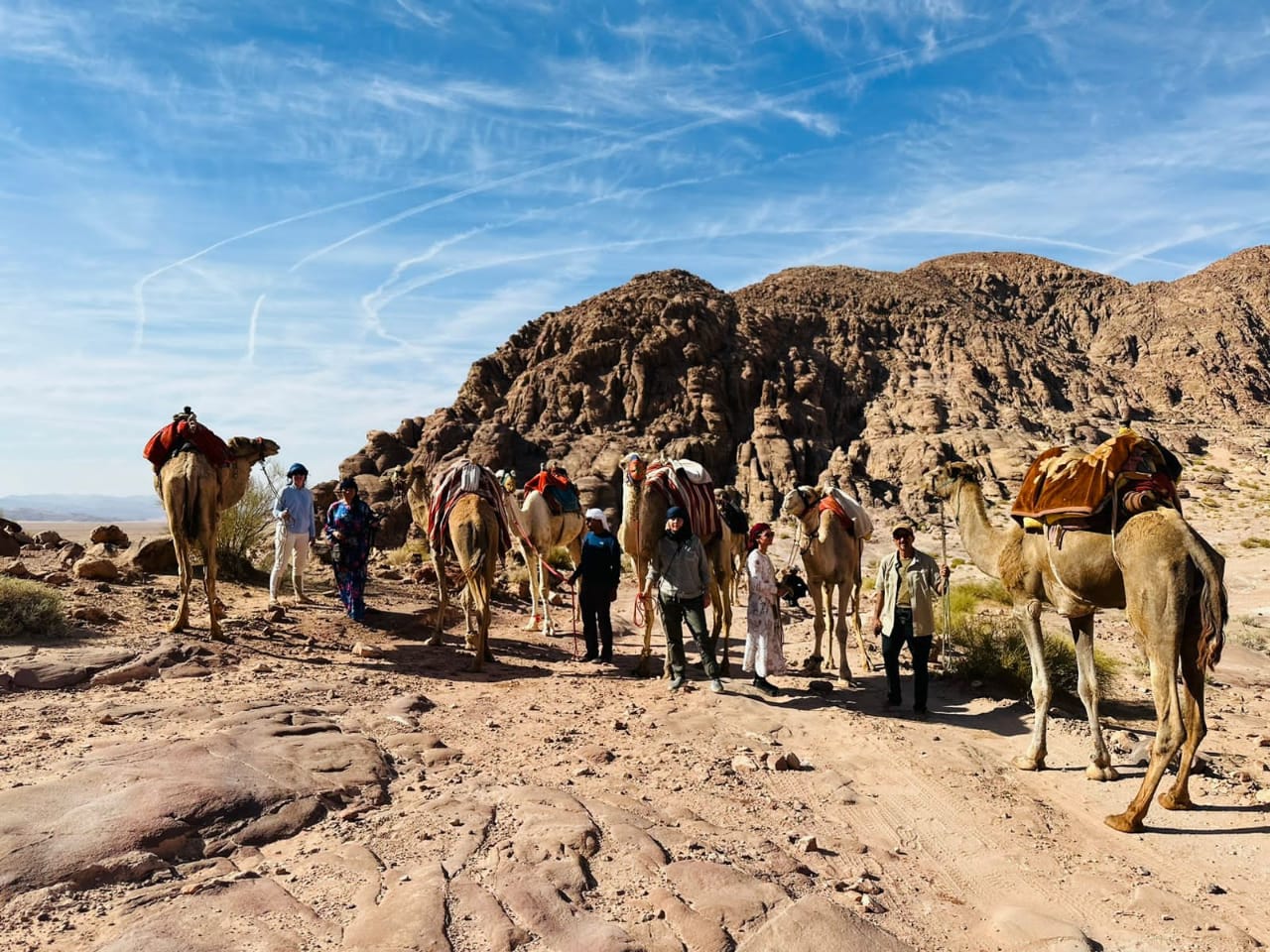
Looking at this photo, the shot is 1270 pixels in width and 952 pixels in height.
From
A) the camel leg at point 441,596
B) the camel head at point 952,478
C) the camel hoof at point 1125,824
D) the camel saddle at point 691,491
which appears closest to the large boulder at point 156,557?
the camel leg at point 441,596

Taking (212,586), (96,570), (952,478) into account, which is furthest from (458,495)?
(952,478)

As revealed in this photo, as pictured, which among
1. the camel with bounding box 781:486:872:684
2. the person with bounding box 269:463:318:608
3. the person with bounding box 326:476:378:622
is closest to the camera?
the camel with bounding box 781:486:872:684

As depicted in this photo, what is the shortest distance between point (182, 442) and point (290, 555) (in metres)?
3.08

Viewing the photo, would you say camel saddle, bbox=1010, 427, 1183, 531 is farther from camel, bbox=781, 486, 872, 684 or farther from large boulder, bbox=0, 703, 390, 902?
large boulder, bbox=0, 703, 390, 902

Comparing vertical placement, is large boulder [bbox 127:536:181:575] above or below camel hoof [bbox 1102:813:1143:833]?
above

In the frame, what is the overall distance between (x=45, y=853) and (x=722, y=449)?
173 ft

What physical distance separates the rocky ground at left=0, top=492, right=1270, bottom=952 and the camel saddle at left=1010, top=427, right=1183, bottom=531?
7.49 feet

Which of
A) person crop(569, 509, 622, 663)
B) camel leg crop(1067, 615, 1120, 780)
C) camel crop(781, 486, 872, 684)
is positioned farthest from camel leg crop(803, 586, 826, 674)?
camel leg crop(1067, 615, 1120, 780)

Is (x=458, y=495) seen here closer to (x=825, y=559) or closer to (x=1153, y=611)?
(x=825, y=559)

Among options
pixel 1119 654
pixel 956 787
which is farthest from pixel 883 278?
pixel 956 787

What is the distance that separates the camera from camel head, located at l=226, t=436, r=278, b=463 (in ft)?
36.2

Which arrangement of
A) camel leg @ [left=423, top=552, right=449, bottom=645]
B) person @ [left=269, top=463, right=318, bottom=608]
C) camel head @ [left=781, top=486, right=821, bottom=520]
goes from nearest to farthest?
camel head @ [left=781, top=486, right=821, bottom=520] < camel leg @ [left=423, top=552, right=449, bottom=645] < person @ [left=269, top=463, right=318, bottom=608]

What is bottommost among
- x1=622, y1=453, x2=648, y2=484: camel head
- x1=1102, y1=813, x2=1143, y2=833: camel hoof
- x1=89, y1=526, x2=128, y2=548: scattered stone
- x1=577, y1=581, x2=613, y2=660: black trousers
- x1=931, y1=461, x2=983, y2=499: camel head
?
x1=1102, y1=813, x2=1143, y2=833: camel hoof

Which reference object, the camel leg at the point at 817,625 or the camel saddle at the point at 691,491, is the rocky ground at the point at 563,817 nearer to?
the camel leg at the point at 817,625
